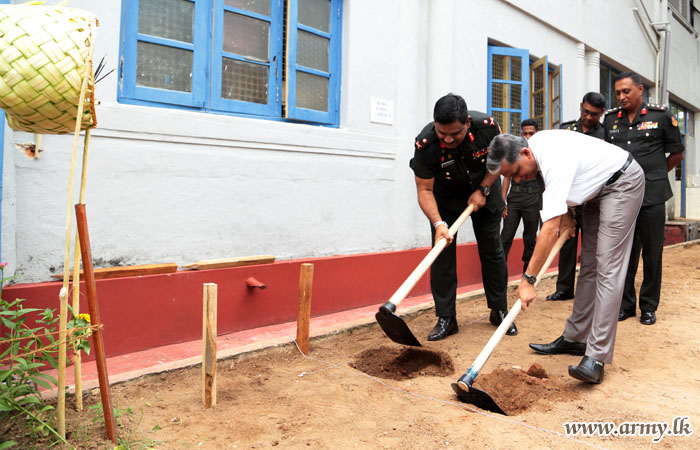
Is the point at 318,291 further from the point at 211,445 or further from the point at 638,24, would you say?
the point at 638,24

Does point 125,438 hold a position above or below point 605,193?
below

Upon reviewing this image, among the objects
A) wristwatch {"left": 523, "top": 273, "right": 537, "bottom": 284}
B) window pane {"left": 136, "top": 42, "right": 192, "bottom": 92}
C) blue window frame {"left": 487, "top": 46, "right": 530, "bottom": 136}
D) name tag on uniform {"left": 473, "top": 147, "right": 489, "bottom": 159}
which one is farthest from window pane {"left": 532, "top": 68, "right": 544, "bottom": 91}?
window pane {"left": 136, "top": 42, "right": 192, "bottom": 92}

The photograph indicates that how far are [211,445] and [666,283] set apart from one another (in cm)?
550

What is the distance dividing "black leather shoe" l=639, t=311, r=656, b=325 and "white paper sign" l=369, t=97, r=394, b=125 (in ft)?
9.09

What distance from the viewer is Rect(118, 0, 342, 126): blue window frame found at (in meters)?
3.58

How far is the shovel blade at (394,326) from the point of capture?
288 cm

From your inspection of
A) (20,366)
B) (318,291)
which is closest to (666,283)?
(318,291)

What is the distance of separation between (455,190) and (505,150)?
93cm

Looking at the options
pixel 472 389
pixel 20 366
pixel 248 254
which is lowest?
pixel 472 389

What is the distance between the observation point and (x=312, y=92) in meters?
4.54

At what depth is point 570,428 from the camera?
231cm

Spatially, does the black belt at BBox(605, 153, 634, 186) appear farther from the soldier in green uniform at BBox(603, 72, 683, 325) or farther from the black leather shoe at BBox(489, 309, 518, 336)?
the black leather shoe at BBox(489, 309, 518, 336)

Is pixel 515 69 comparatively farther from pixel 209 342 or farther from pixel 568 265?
pixel 209 342

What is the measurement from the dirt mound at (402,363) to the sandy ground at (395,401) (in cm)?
1
